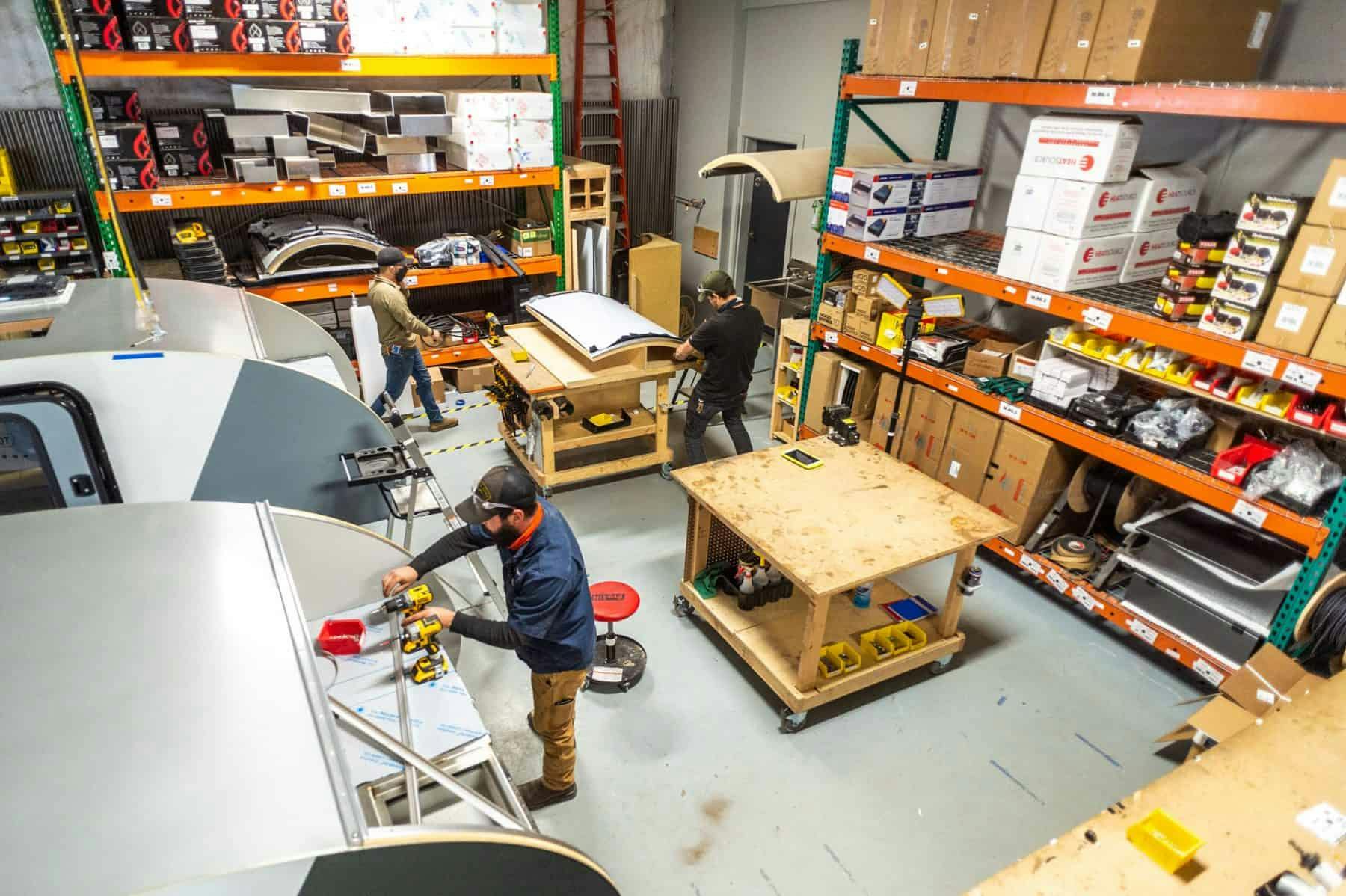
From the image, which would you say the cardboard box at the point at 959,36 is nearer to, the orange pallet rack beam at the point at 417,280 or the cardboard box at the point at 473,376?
the orange pallet rack beam at the point at 417,280

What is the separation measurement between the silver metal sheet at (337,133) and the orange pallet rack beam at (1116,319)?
390 cm

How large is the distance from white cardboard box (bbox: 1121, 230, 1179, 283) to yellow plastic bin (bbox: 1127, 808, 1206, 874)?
2.96m

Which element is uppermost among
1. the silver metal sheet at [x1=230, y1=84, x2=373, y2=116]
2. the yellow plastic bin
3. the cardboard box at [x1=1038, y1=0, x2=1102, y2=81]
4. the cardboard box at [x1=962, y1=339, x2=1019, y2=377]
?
the cardboard box at [x1=1038, y1=0, x2=1102, y2=81]

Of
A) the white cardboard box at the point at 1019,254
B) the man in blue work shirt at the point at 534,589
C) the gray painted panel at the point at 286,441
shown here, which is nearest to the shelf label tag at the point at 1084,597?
the white cardboard box at the point at 1019,254

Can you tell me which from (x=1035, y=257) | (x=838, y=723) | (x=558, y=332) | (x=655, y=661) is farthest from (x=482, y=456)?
(x=1035, y=257)

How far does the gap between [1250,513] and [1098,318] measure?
106 cm

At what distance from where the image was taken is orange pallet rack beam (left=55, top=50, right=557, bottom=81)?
15.2 feet

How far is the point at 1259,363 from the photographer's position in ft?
9.89

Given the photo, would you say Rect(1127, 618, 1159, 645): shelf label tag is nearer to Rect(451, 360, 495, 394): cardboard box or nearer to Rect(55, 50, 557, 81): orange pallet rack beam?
Rect(451, 360, 495, 394): cardboard box

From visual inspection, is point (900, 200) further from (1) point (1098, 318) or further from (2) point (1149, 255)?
(1) point (1098, 318)

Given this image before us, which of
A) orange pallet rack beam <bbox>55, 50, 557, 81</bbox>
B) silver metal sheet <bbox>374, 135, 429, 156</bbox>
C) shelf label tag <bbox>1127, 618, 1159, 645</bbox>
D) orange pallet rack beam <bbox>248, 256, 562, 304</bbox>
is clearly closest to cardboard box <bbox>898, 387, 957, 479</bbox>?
shelf label tag <bbox>1127, 618, 1159, 645</bbox>

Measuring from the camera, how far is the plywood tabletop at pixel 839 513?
319 centimetres

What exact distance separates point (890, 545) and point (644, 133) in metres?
6.51

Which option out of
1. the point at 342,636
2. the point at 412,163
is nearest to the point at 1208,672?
the point at 342,636
